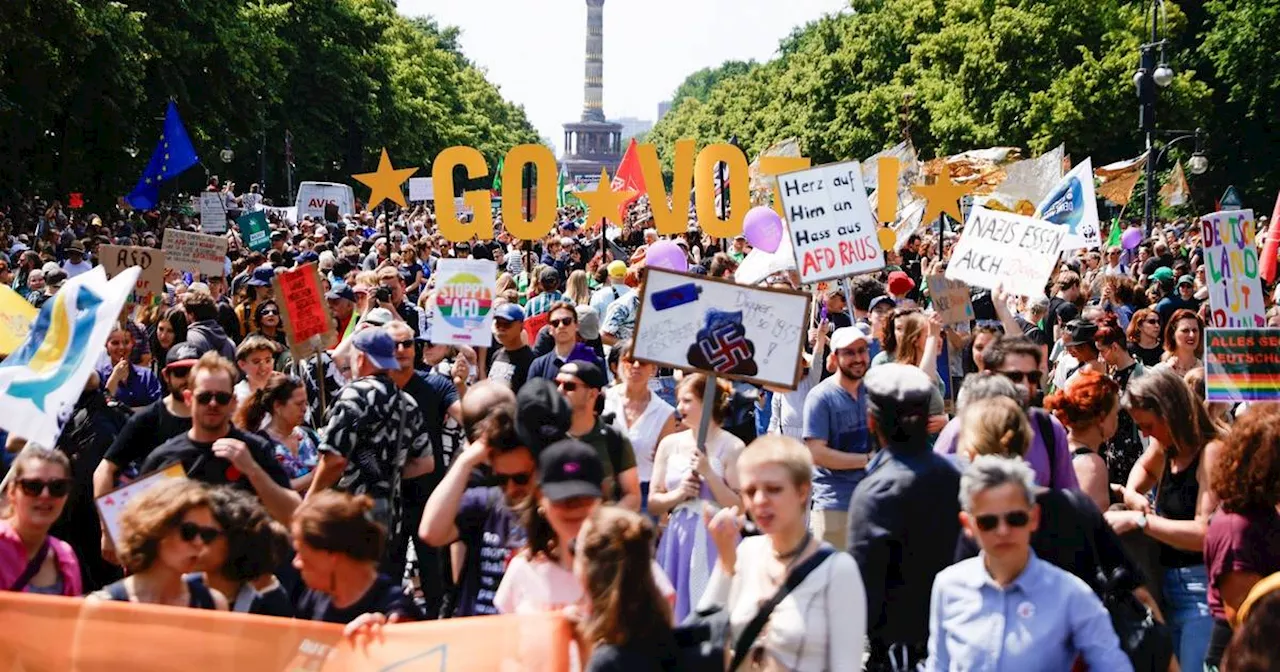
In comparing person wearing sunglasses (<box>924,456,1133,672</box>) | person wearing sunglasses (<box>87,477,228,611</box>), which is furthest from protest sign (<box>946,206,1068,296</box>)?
person wearing sunglasses (<box>87,477,228,611</box>)

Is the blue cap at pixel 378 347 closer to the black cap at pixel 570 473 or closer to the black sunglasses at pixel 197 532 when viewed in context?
the black sunglasses at pixel 197 532

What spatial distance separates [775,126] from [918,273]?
5173 cm

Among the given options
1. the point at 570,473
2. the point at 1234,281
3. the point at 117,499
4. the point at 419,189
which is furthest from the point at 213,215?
the point at 570,473

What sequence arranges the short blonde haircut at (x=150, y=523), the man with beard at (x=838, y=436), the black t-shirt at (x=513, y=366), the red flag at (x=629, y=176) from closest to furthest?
the short blonde haircut at (x=150, y=523) < the man with beard at (x=838, y=436) < the black t-shirt at (x=513, y=366) < the red flag at (x=629, y=176)

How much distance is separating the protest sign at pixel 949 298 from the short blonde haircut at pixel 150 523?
6319 millimetres

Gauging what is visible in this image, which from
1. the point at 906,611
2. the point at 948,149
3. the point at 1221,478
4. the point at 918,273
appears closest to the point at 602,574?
the point at 906,611

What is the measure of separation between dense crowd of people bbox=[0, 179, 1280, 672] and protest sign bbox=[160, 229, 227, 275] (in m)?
6.13

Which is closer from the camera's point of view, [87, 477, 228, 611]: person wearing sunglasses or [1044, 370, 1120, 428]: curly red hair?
[87, 477, 228, 611]: person wearing sunglasses

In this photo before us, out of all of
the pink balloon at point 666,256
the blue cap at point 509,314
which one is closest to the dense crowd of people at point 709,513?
the blue cap at point 509,314

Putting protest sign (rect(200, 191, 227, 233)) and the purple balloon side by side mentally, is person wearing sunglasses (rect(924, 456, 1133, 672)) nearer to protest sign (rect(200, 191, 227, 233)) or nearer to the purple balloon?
the purple balloon

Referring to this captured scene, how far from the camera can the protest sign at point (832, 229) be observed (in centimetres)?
1112

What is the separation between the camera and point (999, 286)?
11125 millimetres

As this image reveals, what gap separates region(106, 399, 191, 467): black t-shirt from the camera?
6398 mm

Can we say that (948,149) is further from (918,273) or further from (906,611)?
(906,611)
